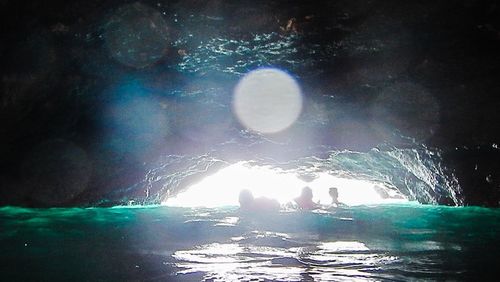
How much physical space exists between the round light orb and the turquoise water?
12.6ft

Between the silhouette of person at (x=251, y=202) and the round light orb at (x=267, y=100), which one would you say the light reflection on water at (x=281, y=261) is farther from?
the silhouette of person at (x=251, y=202)

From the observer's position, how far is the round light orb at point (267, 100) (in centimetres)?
884

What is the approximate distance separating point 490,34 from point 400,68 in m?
1.82

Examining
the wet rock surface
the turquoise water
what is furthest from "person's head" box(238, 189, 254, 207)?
the turquoise water

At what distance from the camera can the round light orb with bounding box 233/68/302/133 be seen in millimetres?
8844

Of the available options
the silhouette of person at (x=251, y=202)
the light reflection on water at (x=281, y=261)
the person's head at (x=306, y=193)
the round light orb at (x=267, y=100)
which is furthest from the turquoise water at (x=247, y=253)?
the person's head at (x=306, y=193)

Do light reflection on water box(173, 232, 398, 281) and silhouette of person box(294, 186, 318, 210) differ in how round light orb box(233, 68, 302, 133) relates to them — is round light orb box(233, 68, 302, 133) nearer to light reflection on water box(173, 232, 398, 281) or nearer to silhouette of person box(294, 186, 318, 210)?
silhouette of person box(294, 186, 318, 210)

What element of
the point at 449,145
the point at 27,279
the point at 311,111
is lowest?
the point at 27,279

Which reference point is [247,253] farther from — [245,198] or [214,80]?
[245,198]

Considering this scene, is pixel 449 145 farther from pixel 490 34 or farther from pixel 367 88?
pixel 490 34

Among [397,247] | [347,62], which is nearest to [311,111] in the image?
[347,62]

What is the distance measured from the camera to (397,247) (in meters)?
4.66

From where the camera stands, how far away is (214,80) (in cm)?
905

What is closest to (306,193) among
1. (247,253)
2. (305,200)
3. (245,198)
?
(305,200)
